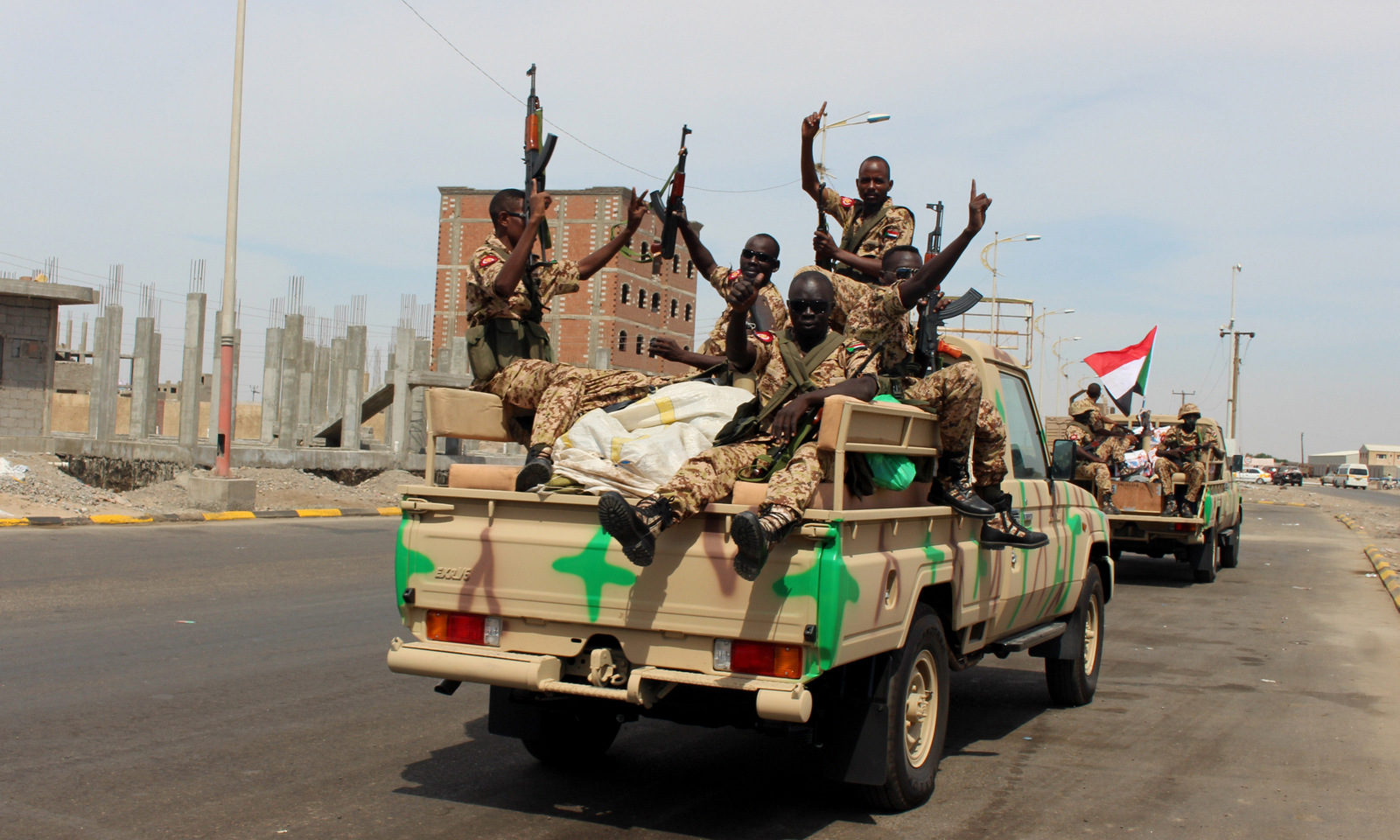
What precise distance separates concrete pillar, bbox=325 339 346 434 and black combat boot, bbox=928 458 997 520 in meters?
22.3

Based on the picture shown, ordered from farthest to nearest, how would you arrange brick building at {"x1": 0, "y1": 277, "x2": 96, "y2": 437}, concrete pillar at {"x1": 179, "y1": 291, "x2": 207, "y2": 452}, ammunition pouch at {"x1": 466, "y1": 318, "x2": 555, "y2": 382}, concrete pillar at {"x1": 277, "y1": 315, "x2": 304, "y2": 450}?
concrete pillar at {"x1": 277, "y1": 315, "x2": 304, "y2": 450} → brick building at {"x1": 0, "y1": 277, "x2": 96, "y2": 437} → concrete pillar at {"x1": 179, "y1": 291, "x2": 207, "y2": 452} → ammunition pouch at {"x1": 466, "y1": 318, "x2": 555, "y2": 382}

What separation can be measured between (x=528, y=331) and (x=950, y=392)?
2369mm

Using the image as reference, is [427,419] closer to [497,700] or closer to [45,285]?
[497,700]

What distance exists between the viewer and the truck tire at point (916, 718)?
15.9ft

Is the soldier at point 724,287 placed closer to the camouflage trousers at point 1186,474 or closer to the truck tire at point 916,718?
the truck tire at point 916,718

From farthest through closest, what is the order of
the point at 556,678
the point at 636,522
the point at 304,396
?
the point at 304,396 → the point at 556,678 → the point at 636,522

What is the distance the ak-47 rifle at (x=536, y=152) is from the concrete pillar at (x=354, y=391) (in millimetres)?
18125

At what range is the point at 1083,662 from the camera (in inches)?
294

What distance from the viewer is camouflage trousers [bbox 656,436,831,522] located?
14.0 feet

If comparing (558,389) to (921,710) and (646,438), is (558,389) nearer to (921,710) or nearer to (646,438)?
(646,438)

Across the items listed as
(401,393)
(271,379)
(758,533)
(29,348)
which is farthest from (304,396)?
(758,533)

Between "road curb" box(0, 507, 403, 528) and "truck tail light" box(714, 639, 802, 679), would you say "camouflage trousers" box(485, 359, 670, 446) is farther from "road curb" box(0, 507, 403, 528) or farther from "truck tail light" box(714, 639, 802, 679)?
"road curb" box(0, 507, 403, 528)

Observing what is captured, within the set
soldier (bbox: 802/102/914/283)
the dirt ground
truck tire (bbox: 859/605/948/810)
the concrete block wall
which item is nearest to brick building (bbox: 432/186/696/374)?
the concrete block wall

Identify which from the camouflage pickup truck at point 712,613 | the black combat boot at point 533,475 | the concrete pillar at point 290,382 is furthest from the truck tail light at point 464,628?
the concrete pillar at point 290,382
